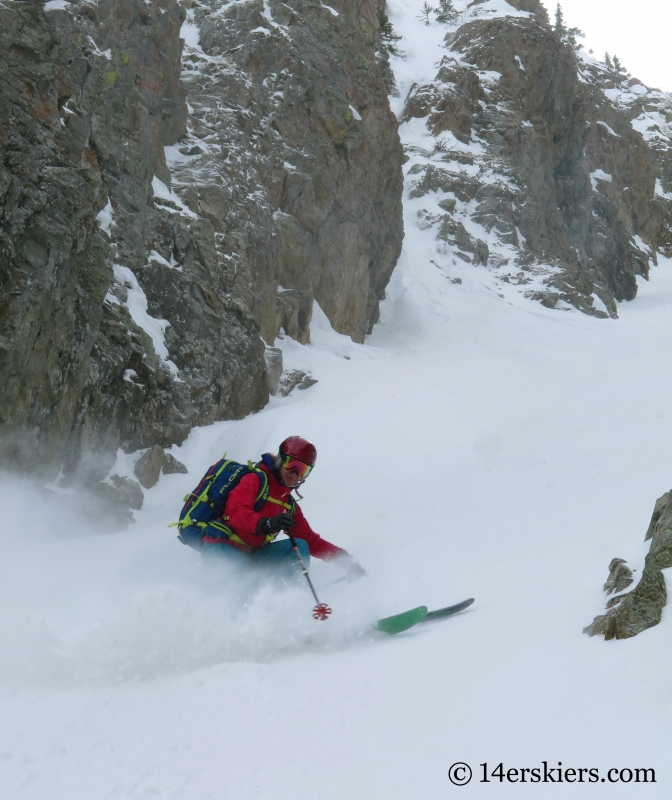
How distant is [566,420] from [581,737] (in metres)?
14.0

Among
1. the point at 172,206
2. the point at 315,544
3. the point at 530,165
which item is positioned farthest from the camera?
the point at 530,165

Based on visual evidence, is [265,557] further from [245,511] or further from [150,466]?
[150,466]

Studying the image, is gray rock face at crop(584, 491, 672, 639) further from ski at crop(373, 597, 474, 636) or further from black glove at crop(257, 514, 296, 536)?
black glove at crop(257, 514, 296, 536)

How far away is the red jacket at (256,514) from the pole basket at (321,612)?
0.90 meters

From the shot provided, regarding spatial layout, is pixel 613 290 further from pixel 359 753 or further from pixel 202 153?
pixel 359 753

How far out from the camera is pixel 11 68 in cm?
961

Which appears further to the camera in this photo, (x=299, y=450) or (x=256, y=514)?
(x=299, y=450)

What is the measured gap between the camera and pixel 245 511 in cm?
624

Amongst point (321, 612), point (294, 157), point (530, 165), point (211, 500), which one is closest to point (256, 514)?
point (211, 500)

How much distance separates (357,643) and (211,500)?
197 centimetres

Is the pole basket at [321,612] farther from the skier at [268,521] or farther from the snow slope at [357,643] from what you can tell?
the skier at [268,521]

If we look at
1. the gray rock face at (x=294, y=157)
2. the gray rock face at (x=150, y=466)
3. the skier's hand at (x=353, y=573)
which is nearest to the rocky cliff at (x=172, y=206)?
the gray rock face at (x=294, y=157)

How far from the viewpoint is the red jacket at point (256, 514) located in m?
6.22

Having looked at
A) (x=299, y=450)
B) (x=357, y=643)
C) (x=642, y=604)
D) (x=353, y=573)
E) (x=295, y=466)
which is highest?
(x=642, y=604)
